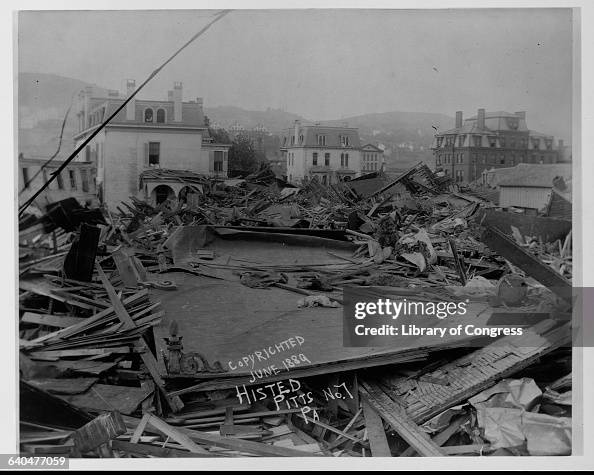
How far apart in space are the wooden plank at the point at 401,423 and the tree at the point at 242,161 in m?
1.66

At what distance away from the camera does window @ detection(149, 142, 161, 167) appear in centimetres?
432

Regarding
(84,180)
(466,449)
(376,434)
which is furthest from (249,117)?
(466,449)

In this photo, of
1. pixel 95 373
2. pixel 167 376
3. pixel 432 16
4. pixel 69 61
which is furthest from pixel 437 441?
pixel 69 61

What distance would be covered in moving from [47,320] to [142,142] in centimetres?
132

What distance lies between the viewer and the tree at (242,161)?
4348 mm

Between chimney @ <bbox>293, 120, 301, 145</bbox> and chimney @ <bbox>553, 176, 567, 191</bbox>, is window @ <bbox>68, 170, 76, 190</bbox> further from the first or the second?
chimney @ <bbox>553, 176, 567, 191</bbox>

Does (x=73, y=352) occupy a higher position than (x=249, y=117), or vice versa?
(x=249, y=117)

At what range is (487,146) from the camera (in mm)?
4312

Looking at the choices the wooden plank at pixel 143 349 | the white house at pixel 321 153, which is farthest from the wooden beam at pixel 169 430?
the white house at pixel 321 153

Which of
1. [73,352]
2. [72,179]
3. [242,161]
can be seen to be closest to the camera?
[73,352]

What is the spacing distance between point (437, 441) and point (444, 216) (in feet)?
4.86

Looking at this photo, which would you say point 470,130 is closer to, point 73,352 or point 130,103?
point 130,103

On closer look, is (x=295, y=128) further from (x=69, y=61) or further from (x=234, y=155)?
(x=69, y=61)

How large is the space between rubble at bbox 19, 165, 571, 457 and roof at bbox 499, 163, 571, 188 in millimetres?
278
